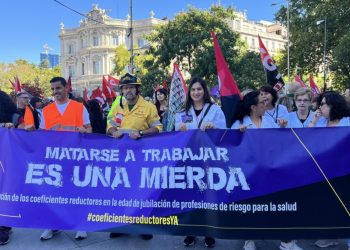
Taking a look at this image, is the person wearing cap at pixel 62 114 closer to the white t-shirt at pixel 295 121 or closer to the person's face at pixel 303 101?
the white t-shirt at pixel 295 121

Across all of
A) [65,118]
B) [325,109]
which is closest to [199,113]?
[325,109]

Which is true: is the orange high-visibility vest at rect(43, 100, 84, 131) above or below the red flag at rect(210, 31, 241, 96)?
below

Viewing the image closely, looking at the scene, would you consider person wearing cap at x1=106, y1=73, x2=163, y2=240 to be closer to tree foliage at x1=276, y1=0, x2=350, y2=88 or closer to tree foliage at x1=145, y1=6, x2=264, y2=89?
tree foliage at x1=145, y1=6, x2=264, y2=89

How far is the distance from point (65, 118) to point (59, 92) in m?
0.33

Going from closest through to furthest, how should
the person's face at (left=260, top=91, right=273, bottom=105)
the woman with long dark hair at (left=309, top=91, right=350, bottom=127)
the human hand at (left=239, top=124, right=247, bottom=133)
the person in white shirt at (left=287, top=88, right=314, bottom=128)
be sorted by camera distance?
the human hand at (left=239, top=124, right=247, bottom=133), the woman with long dark hair at (left=309, top=91, right=350, bottom=127), the person's face at (left=260, top=91, right=273, bottom=105), the person in white shirt at (left=287, top=88, right=314, bottom=128)

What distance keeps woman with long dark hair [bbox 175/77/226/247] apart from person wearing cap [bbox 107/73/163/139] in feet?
1.14

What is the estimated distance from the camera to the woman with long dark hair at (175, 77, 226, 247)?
4516mm

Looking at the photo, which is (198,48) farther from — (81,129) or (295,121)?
(81,129)

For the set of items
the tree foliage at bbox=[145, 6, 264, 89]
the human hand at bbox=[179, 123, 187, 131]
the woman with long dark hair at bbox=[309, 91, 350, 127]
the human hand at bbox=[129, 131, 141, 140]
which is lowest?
the human hand at bbox=[129, 131, 141, 140]

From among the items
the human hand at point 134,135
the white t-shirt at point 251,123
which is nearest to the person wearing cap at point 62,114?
the human hand at point 134,135

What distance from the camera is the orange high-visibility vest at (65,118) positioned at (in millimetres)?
5008

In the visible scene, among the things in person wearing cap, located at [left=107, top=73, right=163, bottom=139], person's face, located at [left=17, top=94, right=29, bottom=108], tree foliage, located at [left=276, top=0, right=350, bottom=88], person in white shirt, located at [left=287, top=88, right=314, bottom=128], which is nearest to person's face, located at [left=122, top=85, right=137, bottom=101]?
person wearing cap, located at [left=107, top=73, right=163, bottom=139]

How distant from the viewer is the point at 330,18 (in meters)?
29.5

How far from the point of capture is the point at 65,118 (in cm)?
501
